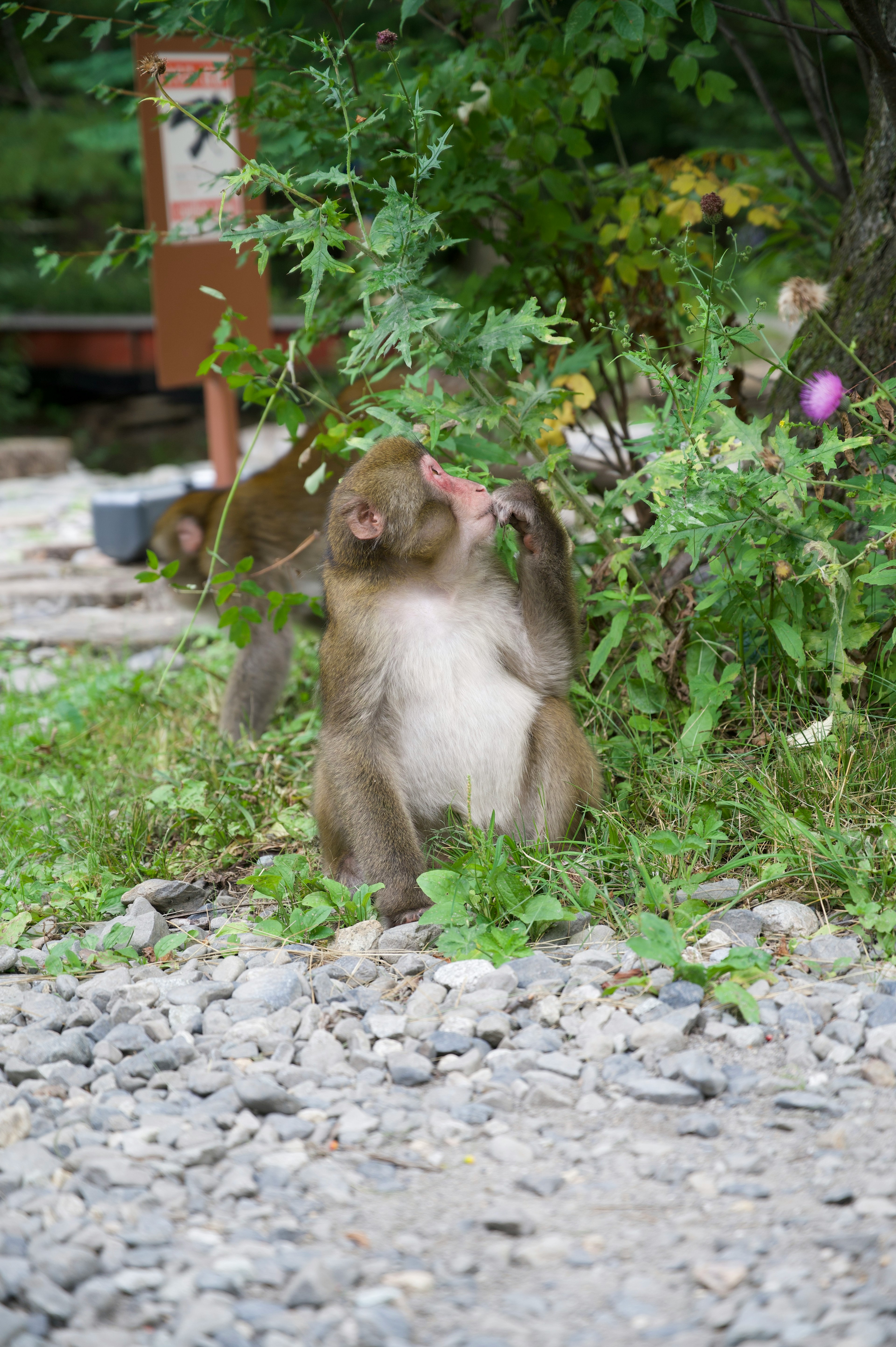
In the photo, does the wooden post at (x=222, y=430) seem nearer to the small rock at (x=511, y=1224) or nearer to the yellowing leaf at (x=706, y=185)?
the yellowing leaf at (x=706, y=185)

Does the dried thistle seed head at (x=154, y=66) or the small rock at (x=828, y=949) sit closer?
the small rock at (x=828, y=949)

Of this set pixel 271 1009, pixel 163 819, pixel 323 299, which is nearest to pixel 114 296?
pixel 323 299

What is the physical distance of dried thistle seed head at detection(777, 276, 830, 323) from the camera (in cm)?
302

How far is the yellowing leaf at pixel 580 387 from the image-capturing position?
12.4 ft

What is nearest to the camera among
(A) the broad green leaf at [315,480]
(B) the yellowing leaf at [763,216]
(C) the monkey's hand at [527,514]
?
(C) the monkey's hand at [527,514]

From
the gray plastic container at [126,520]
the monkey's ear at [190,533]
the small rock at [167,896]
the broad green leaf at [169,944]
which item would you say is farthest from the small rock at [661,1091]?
the gray plastic container at [126,520]

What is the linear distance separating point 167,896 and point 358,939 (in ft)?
1.95

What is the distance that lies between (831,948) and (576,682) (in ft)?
3.84

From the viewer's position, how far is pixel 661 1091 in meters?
1.96

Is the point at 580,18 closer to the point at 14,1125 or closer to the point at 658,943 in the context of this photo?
the point at 658,943

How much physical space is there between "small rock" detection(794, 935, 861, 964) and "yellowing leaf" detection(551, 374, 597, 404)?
184 centimetres

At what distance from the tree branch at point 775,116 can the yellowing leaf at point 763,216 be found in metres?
0.17

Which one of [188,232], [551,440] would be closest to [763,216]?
[551,440]

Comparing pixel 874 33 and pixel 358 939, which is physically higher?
pixel 874 33
